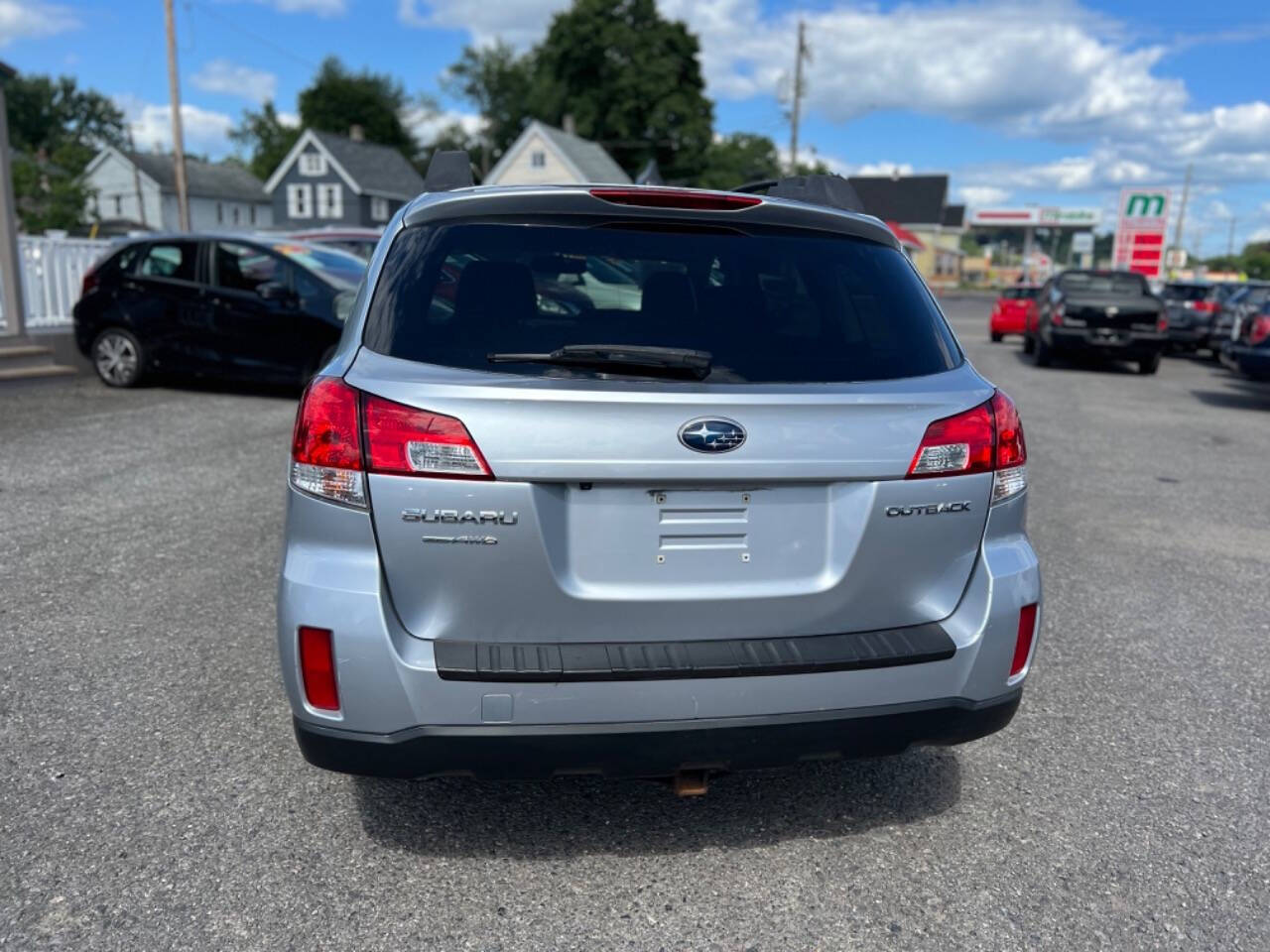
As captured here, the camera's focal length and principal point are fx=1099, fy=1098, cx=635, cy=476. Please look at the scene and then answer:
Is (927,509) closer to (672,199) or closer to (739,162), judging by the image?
(672,199)

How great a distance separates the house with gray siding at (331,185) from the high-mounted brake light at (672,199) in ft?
226

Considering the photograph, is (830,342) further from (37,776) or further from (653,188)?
(37,776)

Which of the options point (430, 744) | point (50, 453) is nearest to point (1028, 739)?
point (430, 744)

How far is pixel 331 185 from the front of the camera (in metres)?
70.8

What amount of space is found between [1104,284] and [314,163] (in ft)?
202

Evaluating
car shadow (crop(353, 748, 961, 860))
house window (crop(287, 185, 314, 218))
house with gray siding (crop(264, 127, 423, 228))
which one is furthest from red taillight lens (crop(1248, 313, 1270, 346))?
house window (crop(287, 185, 314, 218))

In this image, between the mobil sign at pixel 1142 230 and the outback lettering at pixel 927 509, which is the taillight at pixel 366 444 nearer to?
the outback lettering at pixel 927 509

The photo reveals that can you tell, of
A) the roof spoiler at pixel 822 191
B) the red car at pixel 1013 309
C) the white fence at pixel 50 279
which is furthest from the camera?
the red car at pixel 1013 309

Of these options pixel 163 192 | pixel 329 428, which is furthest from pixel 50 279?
pixel 163 192

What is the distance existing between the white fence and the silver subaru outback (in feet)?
41.3

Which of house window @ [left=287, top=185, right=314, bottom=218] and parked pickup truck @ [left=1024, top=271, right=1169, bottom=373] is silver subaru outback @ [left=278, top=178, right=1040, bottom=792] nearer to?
parked pickup truck @ [left=1024, top=271, right=1169, bottom=373]

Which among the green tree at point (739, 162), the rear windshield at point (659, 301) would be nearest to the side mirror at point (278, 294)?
the rear windshield at point (659, 301)

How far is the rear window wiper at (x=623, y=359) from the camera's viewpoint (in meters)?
2.66

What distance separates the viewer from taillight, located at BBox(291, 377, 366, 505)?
2615 mm
